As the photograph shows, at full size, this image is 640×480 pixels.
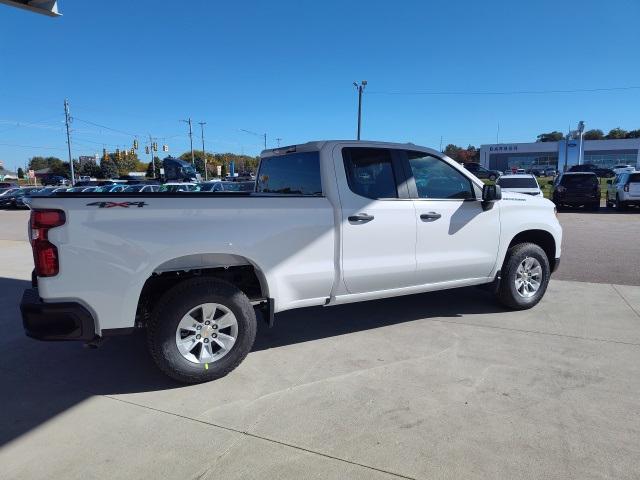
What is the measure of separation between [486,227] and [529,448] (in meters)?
2.75

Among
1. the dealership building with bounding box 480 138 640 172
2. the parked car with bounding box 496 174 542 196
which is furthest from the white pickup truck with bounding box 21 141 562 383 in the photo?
the dealership building with bounding box 480 138 640 172

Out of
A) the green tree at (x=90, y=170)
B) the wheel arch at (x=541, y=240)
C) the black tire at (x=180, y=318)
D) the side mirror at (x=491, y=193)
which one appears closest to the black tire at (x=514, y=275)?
the wheel arch at (x=541, y=240)

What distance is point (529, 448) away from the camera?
2854 millimetres

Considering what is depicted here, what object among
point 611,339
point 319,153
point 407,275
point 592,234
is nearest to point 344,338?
point 407,275

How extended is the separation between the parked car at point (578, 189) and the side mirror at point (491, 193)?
57.6 ft

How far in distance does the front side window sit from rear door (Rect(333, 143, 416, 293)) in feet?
0.72

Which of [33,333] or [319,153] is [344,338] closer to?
[319,153]

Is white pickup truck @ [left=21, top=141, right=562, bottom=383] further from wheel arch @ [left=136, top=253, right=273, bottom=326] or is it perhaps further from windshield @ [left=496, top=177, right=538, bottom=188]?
windshield @ [left=496, top=177, right=538, bottom=188]

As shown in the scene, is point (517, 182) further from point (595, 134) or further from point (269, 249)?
point (595, 134)

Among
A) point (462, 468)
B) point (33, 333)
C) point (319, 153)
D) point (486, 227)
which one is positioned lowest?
point (462, 468)

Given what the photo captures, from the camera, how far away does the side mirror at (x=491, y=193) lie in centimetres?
493

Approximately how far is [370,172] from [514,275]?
7.41 ft

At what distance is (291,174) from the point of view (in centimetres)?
488

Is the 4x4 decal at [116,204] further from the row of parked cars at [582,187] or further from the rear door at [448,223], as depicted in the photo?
the row of parked cars at [582,187]
